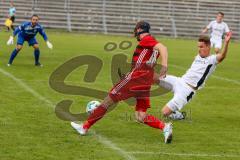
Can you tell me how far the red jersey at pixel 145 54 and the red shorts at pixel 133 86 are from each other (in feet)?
0.42

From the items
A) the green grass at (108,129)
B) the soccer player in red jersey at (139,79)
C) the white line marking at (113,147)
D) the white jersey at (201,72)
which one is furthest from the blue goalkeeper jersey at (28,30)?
the white line marking at (113,147)

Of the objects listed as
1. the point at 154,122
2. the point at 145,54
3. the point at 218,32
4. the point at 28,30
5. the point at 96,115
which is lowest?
the point at 218,32

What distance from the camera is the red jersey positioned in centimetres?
999

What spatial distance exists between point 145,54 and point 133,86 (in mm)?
571

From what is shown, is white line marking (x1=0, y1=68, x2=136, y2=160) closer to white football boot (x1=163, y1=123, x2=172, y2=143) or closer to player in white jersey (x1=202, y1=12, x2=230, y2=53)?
white football boot (x1=163, y1=123, x2=172, y2=143)

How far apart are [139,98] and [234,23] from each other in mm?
40040

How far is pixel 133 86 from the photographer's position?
10195 millimetres

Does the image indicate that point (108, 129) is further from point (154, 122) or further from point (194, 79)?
point (194, 79)

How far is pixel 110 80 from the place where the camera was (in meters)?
18.7

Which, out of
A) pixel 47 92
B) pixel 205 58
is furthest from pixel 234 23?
pixel 205 58

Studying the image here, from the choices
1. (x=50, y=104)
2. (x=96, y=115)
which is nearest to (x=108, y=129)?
(x=96, y=115)

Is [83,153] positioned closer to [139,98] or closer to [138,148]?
[138,148]

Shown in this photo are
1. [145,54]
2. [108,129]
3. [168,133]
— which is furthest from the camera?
[108,129]

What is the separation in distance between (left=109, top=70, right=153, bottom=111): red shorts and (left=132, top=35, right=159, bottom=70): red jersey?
13cm
